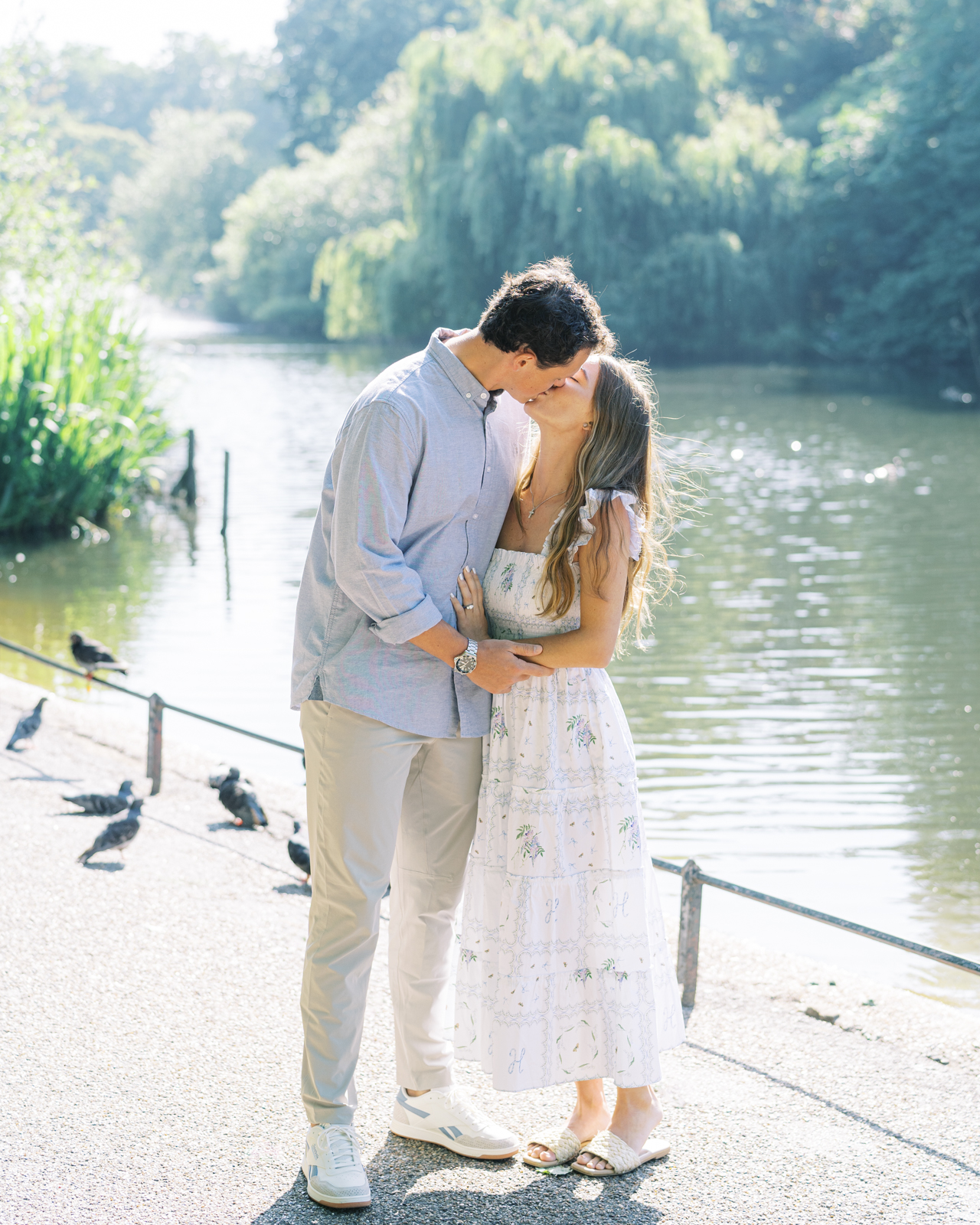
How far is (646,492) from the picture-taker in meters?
3.05

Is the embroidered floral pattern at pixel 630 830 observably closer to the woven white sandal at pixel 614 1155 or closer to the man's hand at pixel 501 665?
the man's hand at pixel 501 665

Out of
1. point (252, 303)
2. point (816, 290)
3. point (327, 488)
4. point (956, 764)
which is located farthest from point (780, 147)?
point (327, 488)

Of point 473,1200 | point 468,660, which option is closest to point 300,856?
point 473,1200

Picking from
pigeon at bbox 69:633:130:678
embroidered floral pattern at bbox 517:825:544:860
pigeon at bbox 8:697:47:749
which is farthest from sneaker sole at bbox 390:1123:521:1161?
pigeon at bbox 69:633:130:678

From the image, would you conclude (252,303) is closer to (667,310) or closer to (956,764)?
(667,310)

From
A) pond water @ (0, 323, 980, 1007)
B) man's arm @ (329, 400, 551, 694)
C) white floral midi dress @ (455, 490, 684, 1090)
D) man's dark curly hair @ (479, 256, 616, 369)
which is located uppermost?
man's dark curly hair @ (479, 256, 616, 369)

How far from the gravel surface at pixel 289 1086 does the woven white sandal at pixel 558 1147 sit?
4 centimetres

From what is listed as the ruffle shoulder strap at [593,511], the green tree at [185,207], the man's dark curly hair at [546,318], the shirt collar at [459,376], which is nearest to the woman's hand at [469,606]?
the ruffle shoulder strap at [593,511]

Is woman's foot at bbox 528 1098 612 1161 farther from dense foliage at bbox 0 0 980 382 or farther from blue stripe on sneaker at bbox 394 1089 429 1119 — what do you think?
dense foliage at bbox 0 0 980 382

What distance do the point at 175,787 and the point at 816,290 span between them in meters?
38.2

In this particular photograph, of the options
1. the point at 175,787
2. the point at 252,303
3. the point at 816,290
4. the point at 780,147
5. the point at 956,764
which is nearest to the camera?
the point at 175,787

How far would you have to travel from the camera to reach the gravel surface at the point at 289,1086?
292cm

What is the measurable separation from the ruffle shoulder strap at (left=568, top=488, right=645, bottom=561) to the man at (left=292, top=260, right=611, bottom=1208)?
0.22 meters

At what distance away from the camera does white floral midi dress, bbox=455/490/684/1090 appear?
9.95 feet
